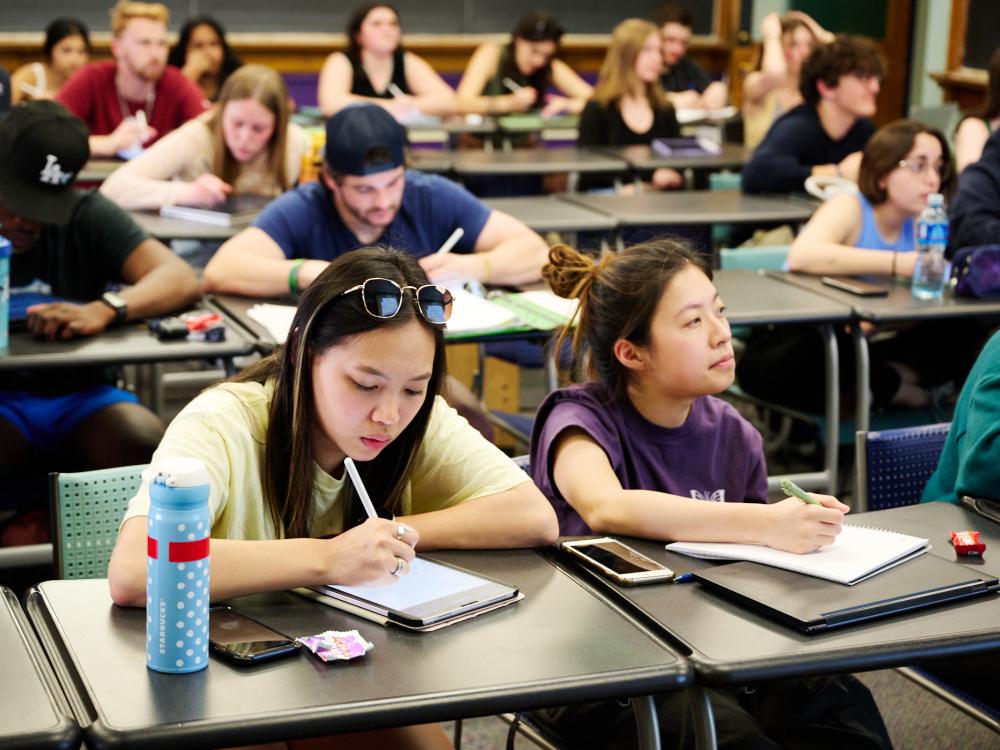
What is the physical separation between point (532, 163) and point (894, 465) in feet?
11.2

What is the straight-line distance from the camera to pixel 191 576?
1.37 m

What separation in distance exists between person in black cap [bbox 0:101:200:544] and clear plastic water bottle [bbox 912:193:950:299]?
71.7 inches

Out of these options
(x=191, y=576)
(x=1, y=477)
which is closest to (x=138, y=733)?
(x=191, y=576)

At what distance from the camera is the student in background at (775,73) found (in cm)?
702

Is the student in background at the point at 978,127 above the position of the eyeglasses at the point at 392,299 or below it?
above

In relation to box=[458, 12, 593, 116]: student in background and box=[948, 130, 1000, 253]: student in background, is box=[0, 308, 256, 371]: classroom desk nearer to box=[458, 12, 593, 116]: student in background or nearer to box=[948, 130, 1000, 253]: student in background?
box=[948, 130, 1000, 253]: student in background

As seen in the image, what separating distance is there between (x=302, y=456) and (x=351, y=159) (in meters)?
1.64

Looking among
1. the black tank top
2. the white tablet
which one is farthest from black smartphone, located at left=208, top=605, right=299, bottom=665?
the black tank top

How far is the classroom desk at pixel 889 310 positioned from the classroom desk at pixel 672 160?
227 cm

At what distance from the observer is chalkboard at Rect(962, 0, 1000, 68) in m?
7.64

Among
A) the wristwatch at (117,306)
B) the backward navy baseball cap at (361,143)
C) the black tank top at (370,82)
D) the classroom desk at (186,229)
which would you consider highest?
the black tank top at (370,82)

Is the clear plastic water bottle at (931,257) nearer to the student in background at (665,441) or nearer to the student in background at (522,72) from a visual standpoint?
the student in background at (665,441)

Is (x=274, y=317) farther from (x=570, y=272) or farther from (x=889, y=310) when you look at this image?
(x=889, y=310)

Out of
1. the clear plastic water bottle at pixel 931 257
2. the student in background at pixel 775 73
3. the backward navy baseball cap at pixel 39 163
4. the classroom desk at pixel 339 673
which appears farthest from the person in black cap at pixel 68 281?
the student in background at pixel 775 73
